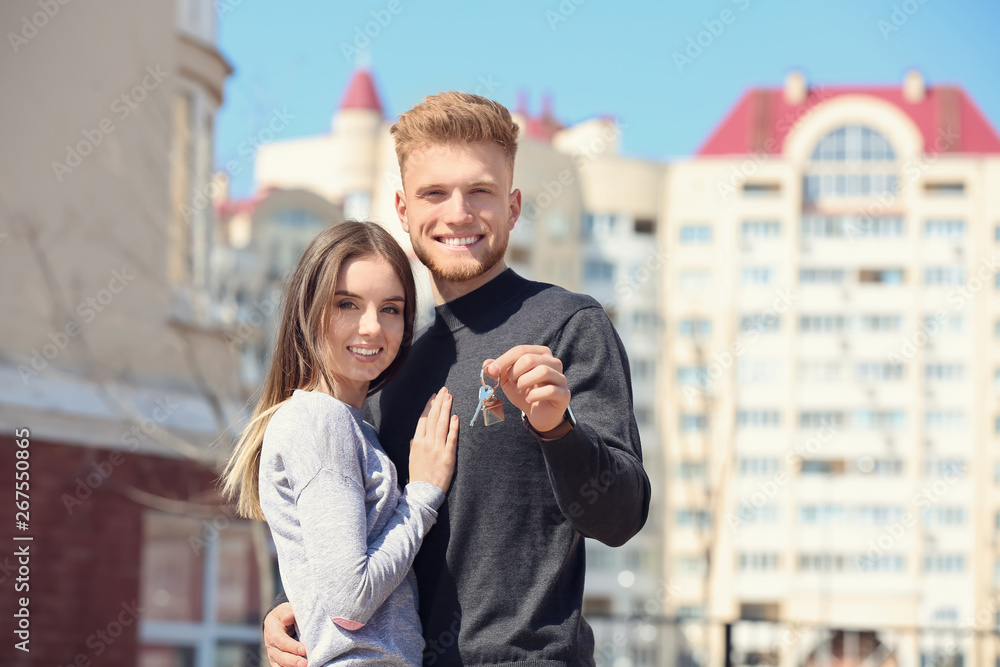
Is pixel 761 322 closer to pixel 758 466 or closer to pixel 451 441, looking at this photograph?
pixel 758 466

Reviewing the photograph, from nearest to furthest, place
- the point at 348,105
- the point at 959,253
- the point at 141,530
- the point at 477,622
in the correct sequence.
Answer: the point at 477,622, the point at 141,530, the point at 348,105, the point at 959,253

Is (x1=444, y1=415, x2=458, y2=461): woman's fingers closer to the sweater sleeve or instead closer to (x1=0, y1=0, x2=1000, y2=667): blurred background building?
the sweater sleeve

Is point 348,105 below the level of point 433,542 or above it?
above

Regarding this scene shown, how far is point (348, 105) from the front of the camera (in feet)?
153

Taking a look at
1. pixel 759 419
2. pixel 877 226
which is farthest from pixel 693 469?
pixel 877 226

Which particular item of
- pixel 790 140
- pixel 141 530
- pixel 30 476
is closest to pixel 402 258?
pixel 30 476

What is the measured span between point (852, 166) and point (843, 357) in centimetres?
921

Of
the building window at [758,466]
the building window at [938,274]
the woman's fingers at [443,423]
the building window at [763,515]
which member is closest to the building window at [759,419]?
the building window at [758,466]

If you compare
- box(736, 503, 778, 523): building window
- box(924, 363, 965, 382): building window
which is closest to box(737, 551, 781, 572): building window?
box(736, 503, 778, 523): building window

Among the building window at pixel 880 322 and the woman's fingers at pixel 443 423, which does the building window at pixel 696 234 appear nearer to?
the building window at pixel 880 322

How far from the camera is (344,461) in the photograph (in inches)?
88.6

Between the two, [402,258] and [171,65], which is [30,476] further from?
[402,258]

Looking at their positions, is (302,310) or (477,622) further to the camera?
(302,310)

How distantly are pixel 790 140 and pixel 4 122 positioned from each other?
161ft
